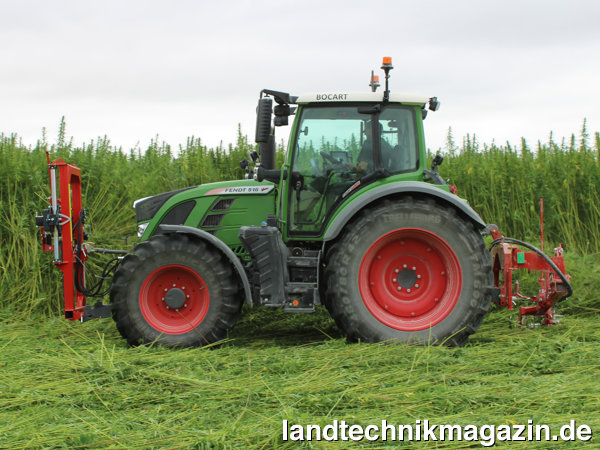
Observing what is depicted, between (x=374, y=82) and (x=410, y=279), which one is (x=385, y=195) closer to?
(x=410, y=279)

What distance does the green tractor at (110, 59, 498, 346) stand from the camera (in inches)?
197

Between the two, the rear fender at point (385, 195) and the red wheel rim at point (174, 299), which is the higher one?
the rear fender at point (385, 195)

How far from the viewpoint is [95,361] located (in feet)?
14.5

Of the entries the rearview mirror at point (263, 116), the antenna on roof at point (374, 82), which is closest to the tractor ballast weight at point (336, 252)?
the rearview mirror at point (263, 116)

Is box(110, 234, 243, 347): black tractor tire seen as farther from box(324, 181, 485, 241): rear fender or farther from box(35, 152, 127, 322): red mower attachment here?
box(324, 181, 485, 241): rear fender

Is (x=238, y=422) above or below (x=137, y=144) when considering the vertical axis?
below

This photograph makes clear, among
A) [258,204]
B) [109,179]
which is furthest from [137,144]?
[258,204]

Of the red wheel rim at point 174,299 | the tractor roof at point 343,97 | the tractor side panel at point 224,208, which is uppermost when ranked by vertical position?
the tractor roof at point 343,97

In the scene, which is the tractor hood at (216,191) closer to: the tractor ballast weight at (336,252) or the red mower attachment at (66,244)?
the tractor ballast weight at (336,252)

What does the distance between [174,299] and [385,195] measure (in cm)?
202

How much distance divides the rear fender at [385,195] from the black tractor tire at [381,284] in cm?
9

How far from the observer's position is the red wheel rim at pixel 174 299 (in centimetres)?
516

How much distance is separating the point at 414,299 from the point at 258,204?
5.58ft

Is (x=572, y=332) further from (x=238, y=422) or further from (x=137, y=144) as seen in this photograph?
(x=137, y=144)
